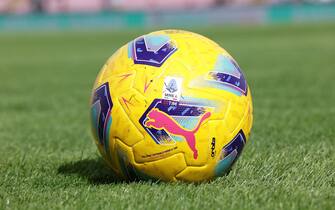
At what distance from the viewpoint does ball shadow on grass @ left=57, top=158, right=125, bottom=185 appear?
12.1 ft

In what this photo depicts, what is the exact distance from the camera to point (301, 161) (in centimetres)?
388

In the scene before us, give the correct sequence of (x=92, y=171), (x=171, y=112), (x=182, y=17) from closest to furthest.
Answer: (x=171, y=112), (x=92, y=171), (x=182, y=17)

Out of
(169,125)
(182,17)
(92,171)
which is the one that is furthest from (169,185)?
(182,17)

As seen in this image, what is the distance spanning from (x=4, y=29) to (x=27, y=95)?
40477mm

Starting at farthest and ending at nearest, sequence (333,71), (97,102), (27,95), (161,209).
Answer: (333,71) < (27,95) < (97,102) < (161,209)

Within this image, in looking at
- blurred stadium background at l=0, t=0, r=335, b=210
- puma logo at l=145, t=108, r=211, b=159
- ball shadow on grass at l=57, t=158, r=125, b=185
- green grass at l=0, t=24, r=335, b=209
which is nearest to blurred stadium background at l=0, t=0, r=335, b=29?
blurred stadium background at l=0, t=0, r=335, b=210

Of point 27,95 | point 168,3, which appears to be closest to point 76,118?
point 27,95

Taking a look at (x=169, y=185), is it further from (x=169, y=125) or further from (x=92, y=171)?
(x=92, y=171)

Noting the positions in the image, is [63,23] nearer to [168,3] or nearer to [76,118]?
[168,3]

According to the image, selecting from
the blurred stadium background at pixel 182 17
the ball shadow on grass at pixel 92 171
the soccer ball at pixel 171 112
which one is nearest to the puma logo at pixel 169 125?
the soccer ball at pixel 171 112

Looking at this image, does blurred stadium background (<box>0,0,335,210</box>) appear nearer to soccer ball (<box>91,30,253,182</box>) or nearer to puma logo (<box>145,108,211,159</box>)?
soccer ball (<box>91,30,253,182</box>)

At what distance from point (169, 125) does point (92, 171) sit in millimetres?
960

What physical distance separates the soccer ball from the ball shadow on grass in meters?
0.24

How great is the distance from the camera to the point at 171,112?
3211mm
